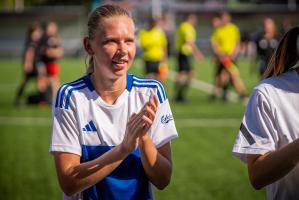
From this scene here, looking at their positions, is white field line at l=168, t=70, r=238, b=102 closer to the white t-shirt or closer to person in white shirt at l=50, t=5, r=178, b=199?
person in white shirt at l=50, t=5, r=178, b=199

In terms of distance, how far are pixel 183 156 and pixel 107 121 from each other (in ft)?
25.0

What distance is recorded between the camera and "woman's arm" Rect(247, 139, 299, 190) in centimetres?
296

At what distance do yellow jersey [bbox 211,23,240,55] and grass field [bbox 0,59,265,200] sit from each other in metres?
1.99

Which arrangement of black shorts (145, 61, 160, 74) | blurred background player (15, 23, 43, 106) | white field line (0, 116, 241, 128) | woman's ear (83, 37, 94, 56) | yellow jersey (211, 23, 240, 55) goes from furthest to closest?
yellow jersey (211, 23, 240, 55)
black shorts (145, 61, 160, 74)
blurred background player (15, 23, 43, 106)
white field line (0, 116, 241, 128)
woman's ear (83, 37, 94, 56)

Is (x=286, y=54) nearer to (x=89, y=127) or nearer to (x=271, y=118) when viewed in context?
(x=271, y=118)

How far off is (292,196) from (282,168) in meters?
0.28

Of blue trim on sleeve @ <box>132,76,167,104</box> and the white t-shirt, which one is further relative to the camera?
blue trim on sleeve @ <box>132,76,167,104</box>

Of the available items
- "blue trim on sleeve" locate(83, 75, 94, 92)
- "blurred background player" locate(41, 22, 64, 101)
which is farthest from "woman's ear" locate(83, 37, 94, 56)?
"blurred background player" locate(41, 22, 64, 101)

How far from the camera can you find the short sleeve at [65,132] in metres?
3.37

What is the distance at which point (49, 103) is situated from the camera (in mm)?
18984

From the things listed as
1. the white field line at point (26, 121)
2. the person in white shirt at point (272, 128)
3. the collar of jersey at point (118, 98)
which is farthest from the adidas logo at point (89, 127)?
the white field line at point (26, 121)

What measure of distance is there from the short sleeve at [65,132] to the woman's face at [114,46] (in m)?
0.29

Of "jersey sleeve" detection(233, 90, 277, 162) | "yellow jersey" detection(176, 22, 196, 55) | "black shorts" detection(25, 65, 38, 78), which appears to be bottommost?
"black shorts" detection(25, 65, 38, 78)

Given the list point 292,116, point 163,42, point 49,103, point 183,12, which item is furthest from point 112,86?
point 183,12
